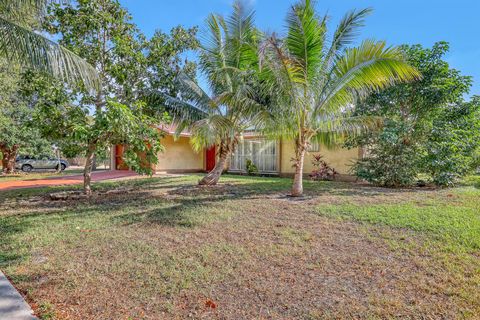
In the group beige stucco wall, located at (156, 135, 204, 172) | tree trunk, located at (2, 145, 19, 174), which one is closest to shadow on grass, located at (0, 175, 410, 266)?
beige stucco wall, located at (156, 135, 204, 172)

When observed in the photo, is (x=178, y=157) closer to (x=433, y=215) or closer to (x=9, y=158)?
(x=9, y=158)

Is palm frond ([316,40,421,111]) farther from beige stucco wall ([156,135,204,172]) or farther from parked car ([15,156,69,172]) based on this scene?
parked car ([15,156,69,172])

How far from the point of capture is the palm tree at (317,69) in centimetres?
793

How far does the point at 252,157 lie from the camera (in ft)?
65.8

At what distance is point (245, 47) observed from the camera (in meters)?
10.2

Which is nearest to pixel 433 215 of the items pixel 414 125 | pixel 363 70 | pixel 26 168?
pixel 363 70

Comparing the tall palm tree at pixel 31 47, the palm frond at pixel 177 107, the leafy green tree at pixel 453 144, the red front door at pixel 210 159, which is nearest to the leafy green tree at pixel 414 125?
the leafy green tree at pixel 453 144

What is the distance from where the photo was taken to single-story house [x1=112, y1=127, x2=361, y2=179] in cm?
1591

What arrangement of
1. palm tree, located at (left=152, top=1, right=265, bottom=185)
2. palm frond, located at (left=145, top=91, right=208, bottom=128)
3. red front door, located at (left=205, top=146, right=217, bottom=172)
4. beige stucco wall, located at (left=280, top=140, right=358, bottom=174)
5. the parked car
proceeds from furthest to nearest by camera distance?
the parked car < red front door, located at (left=205, top=146, right=217, bottom=172) < beige stucco wall, located at (left=280, top=140, right=358, bottom=174) < palm frond, located at (left=145, top=91, right=208, bottom=128) < palm tree, located at (left=152, top=1, right=265, bottom=185)

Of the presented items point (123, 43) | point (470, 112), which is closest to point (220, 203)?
point (123, 43)

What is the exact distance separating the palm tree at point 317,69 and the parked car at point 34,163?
24.6 meters

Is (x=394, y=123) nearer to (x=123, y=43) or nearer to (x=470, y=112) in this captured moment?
(x=470, y=112)

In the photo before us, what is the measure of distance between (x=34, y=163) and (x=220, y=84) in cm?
2243

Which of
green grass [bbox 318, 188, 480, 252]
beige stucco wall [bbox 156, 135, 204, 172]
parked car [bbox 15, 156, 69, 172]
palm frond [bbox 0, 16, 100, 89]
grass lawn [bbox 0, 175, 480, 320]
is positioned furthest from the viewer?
parked car [bbox 15, 156, 69, 172]
